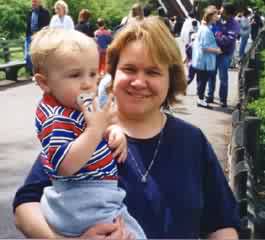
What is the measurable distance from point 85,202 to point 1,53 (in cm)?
1814

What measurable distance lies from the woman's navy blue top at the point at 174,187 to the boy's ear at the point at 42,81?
28 centimetres

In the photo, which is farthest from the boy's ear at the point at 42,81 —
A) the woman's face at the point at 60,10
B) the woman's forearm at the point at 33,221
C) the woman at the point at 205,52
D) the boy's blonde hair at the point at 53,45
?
the woman's face at the point at 60,10

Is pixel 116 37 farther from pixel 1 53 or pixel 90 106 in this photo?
pixel 1 53

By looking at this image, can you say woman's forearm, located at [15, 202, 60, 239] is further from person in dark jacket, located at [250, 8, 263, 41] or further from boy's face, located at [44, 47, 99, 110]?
person in dark jacket, located at [250, 8, 263, 41]

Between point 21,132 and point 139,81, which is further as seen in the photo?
point 21,132

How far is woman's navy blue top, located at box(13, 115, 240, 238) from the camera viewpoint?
261cm

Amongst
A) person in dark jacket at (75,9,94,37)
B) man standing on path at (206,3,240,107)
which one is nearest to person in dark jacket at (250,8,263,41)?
person in dark jacket at (75,9,94,37)

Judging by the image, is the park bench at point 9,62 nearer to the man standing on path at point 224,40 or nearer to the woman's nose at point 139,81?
the man standing on path at point 224,40

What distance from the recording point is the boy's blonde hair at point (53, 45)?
254 cm

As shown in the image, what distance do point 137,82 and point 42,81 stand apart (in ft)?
Result: 1.12

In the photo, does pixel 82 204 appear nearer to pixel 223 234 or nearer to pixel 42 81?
pixel 42 81

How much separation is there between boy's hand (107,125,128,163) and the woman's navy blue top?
5 cm

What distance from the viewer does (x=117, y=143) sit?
254cm

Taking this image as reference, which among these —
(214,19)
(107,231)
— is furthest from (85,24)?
(107,231)
